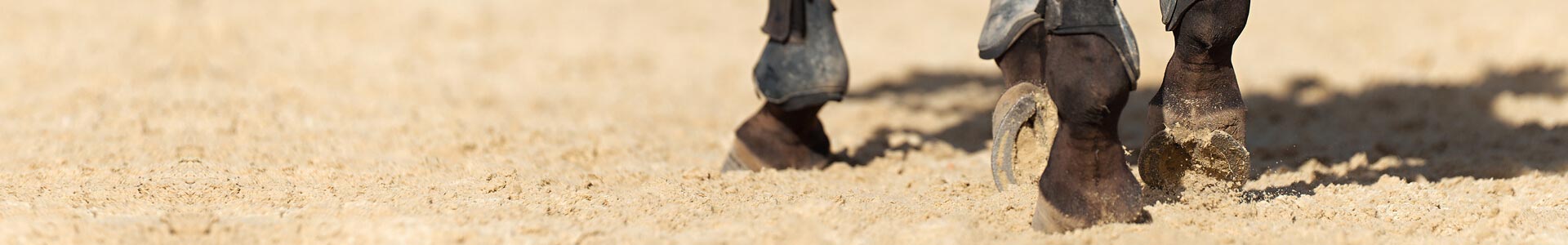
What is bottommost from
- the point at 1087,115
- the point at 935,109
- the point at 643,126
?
the point at 643,126

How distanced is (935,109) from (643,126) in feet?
3.97

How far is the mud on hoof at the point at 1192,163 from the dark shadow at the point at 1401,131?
14 cm

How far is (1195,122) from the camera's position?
2568 millimetres

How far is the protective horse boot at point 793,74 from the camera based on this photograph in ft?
10.8

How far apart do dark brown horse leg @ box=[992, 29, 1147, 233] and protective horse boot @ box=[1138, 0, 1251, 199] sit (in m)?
0.31

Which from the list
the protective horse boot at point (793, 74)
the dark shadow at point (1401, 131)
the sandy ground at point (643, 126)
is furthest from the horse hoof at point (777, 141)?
the dark shadow at point (1401, 131)

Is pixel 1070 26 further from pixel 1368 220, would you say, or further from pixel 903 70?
pixel 903 70

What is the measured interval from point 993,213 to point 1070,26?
43cm

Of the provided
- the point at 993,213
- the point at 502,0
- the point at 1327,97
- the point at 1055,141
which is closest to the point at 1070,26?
the point at 1055,141

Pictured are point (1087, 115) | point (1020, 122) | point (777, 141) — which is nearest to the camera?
point (1087, 115)

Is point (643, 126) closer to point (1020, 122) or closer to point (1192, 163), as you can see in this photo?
point (1020, 122)

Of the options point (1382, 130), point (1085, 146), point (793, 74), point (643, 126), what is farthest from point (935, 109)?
point (1085, 146)

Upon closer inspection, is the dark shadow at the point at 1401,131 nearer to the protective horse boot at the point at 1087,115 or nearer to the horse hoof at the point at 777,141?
the protective horse boot at the point at 1087,115

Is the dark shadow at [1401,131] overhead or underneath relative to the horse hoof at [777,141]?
overhead
